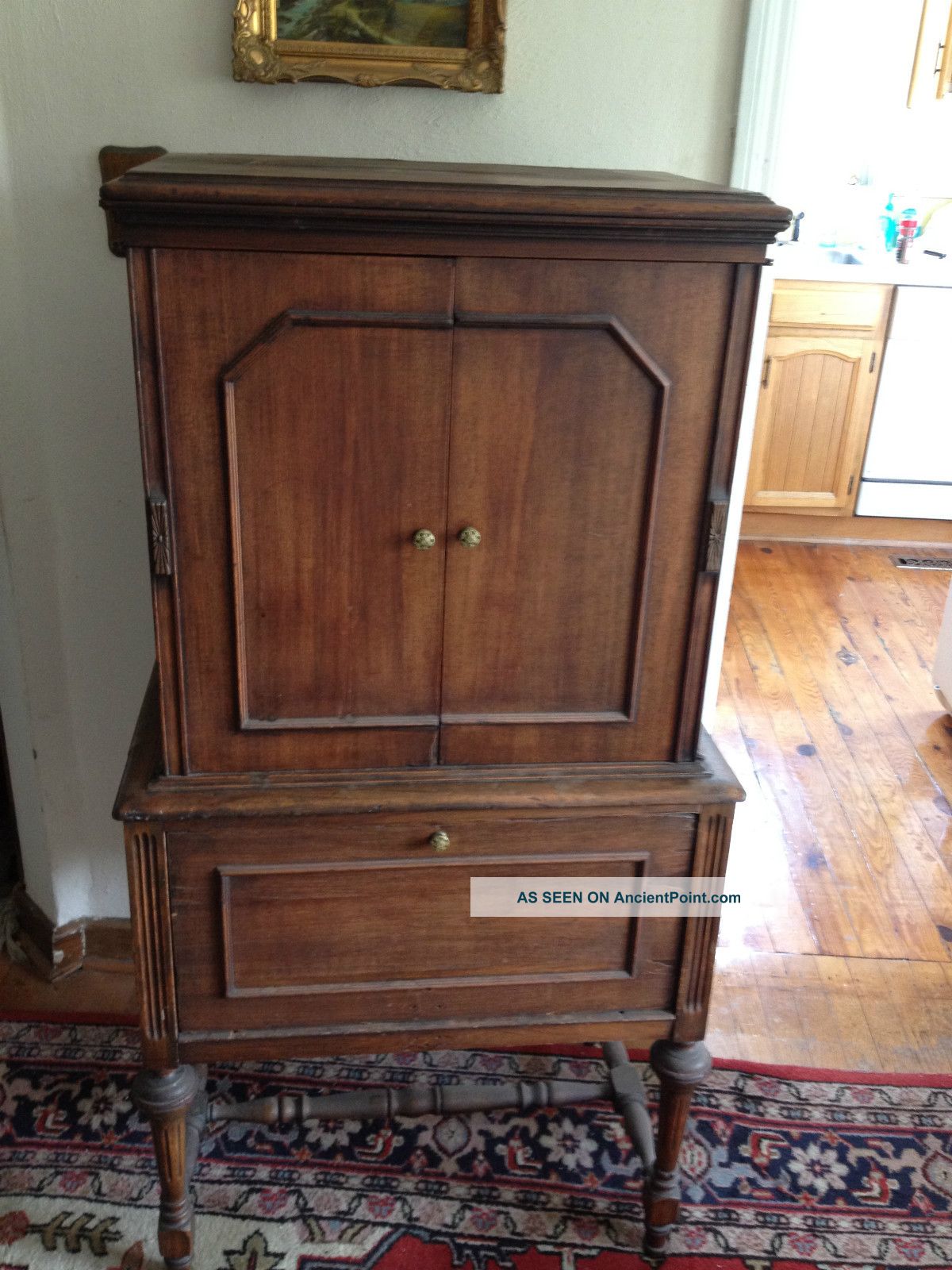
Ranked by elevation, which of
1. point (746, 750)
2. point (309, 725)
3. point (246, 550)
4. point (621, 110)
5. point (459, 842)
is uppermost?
point (621, 110)

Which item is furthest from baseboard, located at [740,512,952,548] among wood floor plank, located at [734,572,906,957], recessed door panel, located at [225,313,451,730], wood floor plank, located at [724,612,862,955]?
recessed door panel, located at [225,313,451,730]

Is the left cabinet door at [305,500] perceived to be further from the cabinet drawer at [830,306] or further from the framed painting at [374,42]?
the cabinet drawer at [830,306]

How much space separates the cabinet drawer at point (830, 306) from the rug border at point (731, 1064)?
2883mm

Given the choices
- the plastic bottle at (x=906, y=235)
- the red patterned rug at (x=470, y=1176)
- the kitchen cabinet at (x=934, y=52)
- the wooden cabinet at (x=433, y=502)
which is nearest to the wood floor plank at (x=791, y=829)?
the red patterned rug at (x=470, y=1176)

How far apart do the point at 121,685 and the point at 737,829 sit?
1465mm

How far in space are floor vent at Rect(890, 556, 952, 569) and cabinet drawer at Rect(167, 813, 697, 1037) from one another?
3281 mm

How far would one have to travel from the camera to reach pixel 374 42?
160 centimetres

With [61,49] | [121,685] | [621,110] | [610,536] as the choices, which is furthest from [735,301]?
[121,685]

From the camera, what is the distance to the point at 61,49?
5.24ft

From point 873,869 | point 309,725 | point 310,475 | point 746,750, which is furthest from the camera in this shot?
point 746,750

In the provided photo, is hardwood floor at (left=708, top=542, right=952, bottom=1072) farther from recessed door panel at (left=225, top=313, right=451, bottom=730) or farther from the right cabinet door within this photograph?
recessed door panel at (left=225, top=313, right=451, bottom=730)

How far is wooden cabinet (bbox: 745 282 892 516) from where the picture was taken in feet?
13.7

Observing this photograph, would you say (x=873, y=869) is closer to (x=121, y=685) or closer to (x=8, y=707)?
(x=121, y=685)

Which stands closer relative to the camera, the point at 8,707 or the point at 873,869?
the point at 8,707
